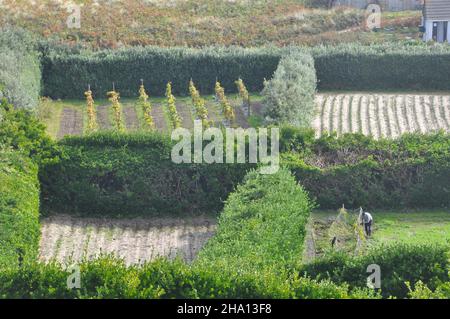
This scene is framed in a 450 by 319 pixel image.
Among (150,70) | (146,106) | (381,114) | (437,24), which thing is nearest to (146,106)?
(146,106)

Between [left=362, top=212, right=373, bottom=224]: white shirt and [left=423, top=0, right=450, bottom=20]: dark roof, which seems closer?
[left=362, top=212, right=373, bottom=224]: white shirt

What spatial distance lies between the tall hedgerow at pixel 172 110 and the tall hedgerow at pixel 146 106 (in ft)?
2.90

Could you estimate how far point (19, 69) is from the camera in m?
44.1

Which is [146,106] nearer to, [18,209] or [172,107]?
[172,107]

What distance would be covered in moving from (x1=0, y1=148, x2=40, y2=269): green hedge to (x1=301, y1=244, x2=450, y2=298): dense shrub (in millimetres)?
7781

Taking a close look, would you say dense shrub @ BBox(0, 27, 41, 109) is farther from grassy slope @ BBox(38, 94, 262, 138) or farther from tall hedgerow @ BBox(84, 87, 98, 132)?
tall hedgerow @ BBox(84, 87, 98, 132)

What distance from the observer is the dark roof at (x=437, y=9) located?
56406 mm

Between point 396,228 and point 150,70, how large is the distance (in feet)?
65.2

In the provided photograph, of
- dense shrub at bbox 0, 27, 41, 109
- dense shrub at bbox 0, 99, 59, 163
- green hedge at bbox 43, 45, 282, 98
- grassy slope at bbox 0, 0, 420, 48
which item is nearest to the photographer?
dense shrub at bbox 0, 99, 59, 163

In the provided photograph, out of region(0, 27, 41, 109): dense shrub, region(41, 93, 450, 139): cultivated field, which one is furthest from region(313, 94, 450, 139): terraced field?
region(0, 27, 41, 109): dense shrub

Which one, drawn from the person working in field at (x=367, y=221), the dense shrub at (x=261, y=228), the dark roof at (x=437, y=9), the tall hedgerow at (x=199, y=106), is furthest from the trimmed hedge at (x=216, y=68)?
the person working in field at (x=367, y=221)

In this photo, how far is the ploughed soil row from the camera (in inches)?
1725

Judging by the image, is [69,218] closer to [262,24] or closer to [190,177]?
[190,177]
